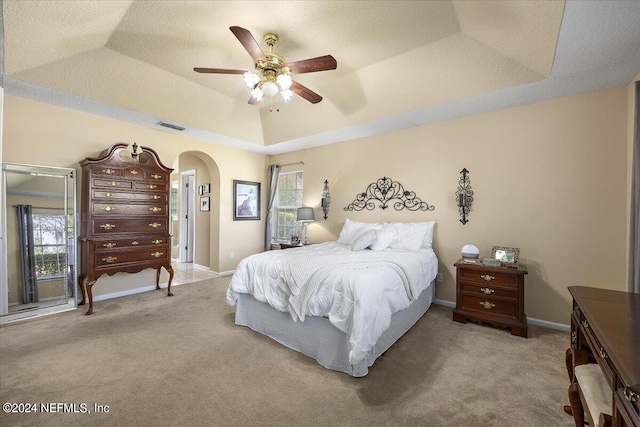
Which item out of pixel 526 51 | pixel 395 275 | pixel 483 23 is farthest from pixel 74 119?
pixel 526 51

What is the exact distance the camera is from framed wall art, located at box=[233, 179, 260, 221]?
17.8 ft

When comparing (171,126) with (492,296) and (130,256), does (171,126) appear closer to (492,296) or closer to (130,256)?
(130,256)

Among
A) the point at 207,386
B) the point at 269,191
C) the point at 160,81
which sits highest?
the point at 160,81

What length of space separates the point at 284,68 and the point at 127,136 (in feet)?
9.89

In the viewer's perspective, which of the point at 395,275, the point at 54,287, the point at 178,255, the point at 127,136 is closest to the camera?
the point at 395,275

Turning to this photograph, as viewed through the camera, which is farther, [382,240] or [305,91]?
[382,240]

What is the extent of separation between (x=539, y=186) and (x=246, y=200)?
190 inches

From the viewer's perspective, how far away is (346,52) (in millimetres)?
3000

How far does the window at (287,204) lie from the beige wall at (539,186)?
2264 mm

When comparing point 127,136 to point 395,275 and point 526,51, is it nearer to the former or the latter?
point 395,275

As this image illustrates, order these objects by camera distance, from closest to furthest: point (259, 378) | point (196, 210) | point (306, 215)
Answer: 1. point (259, 378)
2. point (306, 215)
3. point (196, 210)

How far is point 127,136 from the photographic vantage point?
3.99 meters

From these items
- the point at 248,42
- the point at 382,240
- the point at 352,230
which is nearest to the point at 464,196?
the point at 382,240

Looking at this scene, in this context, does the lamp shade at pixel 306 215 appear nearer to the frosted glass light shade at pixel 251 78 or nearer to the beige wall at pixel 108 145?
the beige wall at pixel 108 145
